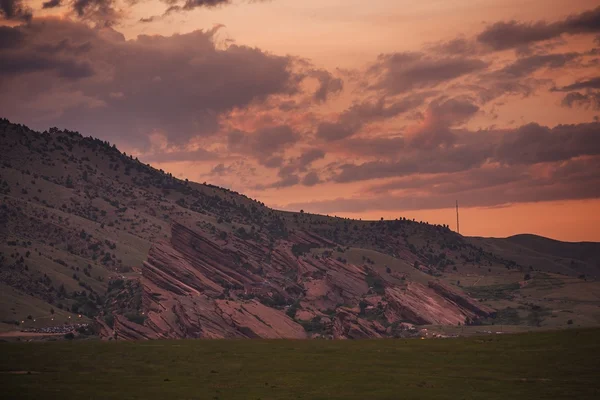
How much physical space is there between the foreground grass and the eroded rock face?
1789 inches

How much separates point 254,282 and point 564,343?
384 ft

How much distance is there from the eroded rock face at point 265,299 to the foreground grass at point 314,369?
45.4m

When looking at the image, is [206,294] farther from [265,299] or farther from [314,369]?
[314,369]

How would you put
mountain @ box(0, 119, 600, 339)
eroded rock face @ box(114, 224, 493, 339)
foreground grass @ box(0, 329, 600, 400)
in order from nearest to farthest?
foreground grass @ box(0, 329, 600, 400), eroded rock face @ box(114, 224, 493, 339), mountain @ box(0, 119, 600, 339)

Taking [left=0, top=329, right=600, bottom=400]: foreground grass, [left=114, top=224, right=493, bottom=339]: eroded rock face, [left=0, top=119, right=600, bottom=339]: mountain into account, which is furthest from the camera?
[left=0, top=119, right=600, bottom=339]: mountain

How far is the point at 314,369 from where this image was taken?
63031mm

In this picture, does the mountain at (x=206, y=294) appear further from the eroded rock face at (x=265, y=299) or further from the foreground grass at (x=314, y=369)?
the foreground grass at (x=314, y=369)

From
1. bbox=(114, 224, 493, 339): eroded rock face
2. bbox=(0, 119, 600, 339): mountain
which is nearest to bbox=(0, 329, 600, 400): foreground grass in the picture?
bbox=(114, 224, 493, 339): eroded rock face

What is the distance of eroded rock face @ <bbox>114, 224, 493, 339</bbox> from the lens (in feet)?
414

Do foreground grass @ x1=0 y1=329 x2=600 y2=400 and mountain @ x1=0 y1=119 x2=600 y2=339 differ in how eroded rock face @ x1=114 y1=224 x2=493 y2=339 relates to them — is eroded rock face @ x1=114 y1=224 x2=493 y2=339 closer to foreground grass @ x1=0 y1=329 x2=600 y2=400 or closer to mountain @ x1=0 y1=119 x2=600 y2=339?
mountain @ x1=0 y1=119 x2=600 y2=339

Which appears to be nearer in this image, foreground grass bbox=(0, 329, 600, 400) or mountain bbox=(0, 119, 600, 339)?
foreground grass bbox=(0, 329, 600, 400)

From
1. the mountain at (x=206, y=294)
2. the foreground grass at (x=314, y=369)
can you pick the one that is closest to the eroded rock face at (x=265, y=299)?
the mountain at (x=206, y=294)

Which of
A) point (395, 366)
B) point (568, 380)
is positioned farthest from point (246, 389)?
point (568, 380)

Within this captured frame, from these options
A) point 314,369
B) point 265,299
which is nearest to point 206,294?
point 265,299
